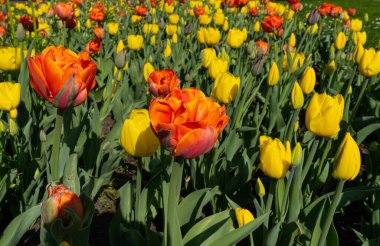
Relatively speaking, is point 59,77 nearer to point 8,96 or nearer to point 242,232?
point 242,232

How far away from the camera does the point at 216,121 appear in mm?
961

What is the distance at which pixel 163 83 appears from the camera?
1.82m

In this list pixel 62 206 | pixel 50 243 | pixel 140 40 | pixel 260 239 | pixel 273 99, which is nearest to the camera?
pixel 62 206

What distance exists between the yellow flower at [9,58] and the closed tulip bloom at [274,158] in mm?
1545

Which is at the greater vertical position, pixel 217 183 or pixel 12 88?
pixel 12 88

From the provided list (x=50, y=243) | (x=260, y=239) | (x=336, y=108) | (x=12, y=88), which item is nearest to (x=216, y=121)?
(x=50, y=243)

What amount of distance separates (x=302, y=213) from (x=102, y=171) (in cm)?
106

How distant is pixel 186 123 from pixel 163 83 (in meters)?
0.91

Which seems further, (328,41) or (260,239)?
(328,41)

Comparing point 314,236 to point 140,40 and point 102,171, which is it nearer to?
point 102,171

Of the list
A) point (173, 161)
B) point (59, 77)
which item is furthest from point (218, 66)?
point (173, 161)

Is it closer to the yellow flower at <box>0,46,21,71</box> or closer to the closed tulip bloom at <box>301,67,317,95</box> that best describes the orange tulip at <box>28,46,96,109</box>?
the yellow flower at <box>0,46,21,71</box>

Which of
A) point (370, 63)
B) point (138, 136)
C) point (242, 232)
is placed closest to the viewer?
point (242, 232)

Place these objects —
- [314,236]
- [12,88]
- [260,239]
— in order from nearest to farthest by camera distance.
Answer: [314,236] < [260,239] < [12,88]
